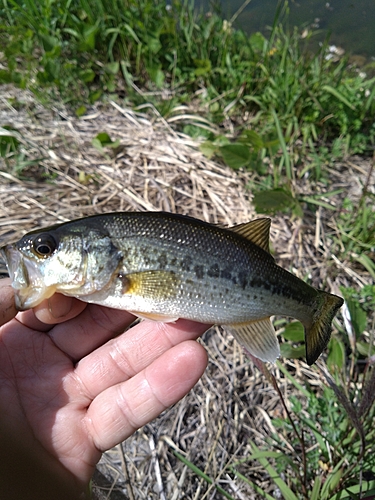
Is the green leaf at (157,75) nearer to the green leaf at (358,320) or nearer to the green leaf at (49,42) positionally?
the green leaf at (49,42)

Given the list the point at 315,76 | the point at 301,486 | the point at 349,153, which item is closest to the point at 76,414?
the point at 301,486

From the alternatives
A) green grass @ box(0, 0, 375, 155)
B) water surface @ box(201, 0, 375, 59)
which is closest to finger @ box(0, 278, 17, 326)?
green grass @ box(0, 0, 375, 155)

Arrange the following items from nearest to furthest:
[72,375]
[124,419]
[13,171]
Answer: [124,419] < [72,375] < [13,171]

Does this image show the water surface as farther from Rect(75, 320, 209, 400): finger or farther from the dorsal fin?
Rect(75, 320, 209, 400): finger

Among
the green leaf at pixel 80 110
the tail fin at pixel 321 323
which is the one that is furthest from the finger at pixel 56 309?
the green leaf at pixel 80 110

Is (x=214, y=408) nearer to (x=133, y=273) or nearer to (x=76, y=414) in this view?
(x=76, y=414)

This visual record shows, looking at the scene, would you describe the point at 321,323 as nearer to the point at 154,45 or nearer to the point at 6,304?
the point at 6,304

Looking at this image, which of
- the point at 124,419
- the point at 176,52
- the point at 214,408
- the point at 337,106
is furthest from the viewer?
the point at 176,52

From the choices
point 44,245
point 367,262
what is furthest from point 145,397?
point 367,262
